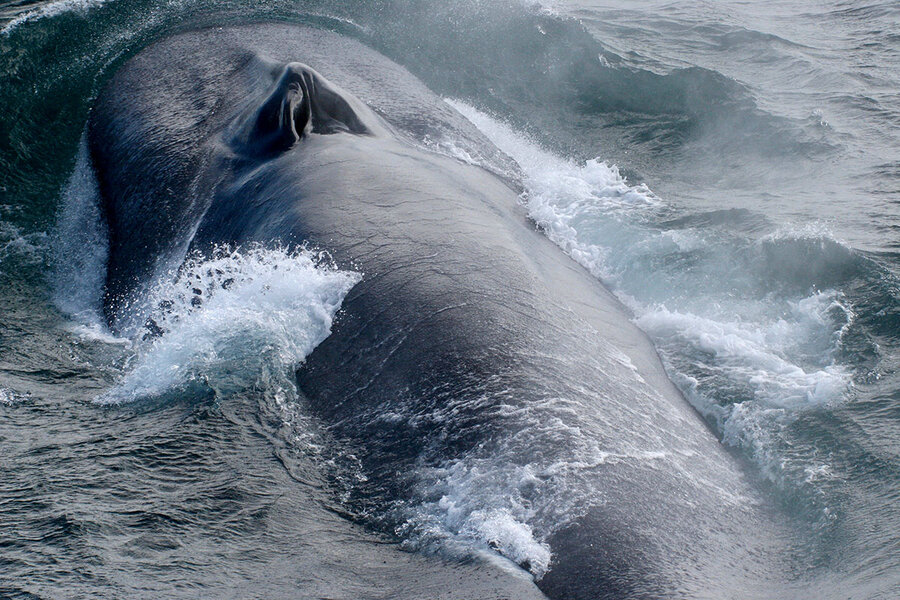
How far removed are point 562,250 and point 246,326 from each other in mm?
Result: 4784

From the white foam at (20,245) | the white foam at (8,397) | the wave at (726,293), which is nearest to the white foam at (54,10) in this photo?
the white foam at (20,245)

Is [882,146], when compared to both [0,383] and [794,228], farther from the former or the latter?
[0,383]

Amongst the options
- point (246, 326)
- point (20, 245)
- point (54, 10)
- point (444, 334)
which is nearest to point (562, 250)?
point (444, 334)

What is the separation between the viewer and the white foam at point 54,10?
1611 centimetres

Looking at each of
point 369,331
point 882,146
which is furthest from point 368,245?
point 882,146

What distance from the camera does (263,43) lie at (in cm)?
1453

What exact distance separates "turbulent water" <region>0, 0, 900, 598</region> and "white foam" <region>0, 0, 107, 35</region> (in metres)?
0.06

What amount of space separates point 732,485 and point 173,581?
4.48 meters

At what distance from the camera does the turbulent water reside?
6.03m

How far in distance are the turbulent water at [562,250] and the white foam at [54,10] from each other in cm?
6

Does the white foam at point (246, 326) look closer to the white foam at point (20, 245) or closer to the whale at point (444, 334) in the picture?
the whale at point (444, 334)

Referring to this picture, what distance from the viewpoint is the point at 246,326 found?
8453 millimetres

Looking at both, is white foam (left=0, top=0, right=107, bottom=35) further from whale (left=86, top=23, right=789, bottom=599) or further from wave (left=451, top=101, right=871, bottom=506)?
wave (left=451, top=101, right=871, bottom=506)

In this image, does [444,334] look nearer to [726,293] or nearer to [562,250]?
[562,250]
